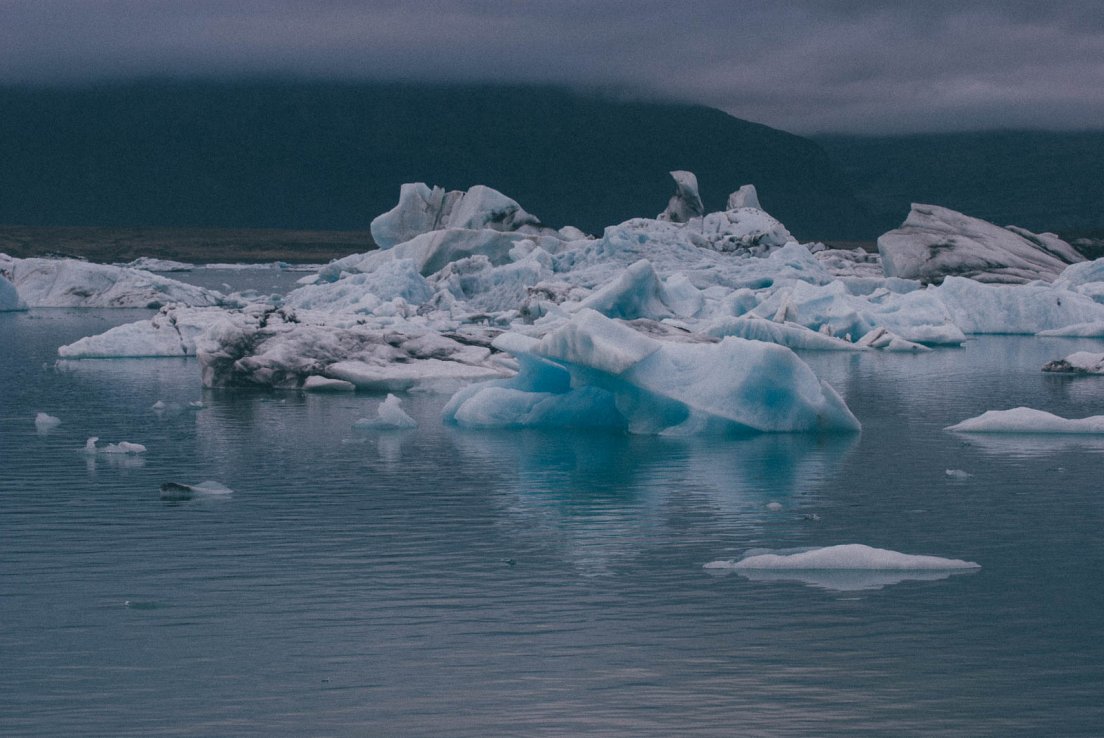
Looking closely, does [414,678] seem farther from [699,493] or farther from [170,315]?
[170,315]

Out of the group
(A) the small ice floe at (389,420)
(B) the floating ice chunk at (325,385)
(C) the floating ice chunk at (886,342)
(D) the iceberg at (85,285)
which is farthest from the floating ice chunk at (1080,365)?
(D) the iceberg at (85,285)

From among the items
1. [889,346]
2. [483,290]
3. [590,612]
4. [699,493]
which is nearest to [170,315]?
[483,290]

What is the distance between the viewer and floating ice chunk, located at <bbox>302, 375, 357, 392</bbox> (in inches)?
936

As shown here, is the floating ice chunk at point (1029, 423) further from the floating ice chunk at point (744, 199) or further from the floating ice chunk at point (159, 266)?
the floating ice chunk at point (159, 266)

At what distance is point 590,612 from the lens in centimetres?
953

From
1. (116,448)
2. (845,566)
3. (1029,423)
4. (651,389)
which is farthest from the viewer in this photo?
(1029,423)

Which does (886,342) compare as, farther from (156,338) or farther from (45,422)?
(45,422)

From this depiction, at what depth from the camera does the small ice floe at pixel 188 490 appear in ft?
45.9

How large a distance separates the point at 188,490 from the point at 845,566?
6.42 m

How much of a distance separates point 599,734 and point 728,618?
2.26 metres

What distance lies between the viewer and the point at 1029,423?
1866 cm

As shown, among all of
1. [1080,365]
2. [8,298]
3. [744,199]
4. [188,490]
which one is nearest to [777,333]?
[1080,365]

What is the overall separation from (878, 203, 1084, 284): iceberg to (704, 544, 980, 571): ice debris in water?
37239 mm

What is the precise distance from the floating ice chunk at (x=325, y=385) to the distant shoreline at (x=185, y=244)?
236 ft
